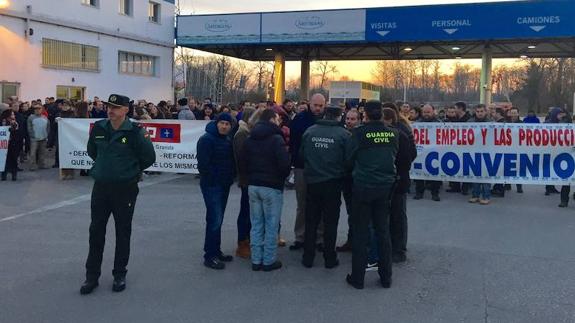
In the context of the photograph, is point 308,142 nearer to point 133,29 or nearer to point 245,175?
point 245,175

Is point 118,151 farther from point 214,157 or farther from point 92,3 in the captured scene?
point 92,3

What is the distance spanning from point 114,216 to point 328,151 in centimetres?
246

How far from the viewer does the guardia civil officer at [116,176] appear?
5684 millimetres

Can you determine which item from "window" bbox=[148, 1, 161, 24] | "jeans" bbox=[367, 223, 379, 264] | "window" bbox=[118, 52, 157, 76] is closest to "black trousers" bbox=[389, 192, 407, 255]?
"jeans" bbox=[367, 223, 379, 264]

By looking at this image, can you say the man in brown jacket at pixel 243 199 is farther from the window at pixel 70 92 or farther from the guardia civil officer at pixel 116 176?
the window at pixel 70 92

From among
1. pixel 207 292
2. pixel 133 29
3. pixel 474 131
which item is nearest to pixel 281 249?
pixel 207 292

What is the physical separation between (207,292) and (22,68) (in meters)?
→ 21.9

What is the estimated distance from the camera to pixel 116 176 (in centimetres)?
566

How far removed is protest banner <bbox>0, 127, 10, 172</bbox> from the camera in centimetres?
1356

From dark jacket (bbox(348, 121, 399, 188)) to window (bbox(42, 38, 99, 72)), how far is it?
901 inches

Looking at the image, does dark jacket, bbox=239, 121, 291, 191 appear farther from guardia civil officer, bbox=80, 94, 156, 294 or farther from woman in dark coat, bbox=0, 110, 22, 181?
woman in dark coat, bbox=0, 110, 22, 181

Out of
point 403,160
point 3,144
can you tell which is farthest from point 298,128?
point 3,144

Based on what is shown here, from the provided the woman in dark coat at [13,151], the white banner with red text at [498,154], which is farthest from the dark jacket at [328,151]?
the woman in dark coat at [13,151]

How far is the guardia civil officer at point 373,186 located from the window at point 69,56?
22.9 m
